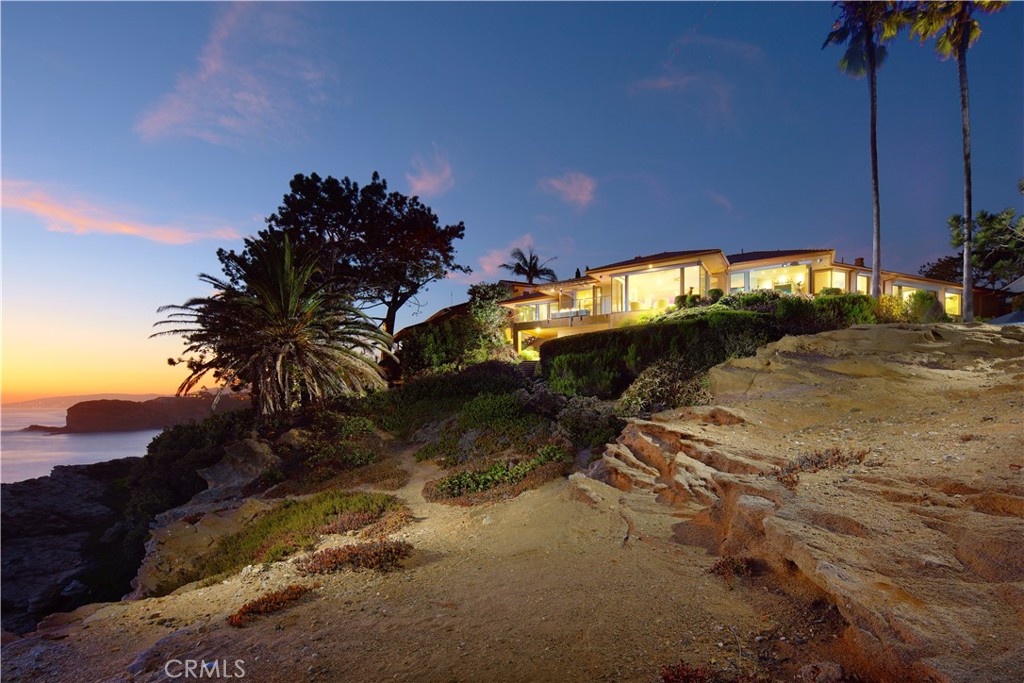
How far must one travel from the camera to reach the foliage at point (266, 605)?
15.8 ft

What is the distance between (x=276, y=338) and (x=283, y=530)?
7520mm

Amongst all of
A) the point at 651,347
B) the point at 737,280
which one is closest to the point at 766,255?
the point at 737,280

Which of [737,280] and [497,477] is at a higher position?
[737,280]

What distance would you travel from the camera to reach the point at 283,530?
28.2 feet

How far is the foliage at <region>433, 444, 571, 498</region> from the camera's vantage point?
9.59m

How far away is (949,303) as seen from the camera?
3400 cm

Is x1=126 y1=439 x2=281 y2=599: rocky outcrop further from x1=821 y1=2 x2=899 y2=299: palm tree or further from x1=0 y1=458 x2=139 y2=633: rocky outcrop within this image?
x1=821 y1=2 x2=899 y2=299: palm tree

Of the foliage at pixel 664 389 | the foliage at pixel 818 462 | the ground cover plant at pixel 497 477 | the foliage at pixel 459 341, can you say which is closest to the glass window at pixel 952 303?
the foliage at pixel 664 389

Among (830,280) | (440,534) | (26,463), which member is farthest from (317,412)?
(830,280)

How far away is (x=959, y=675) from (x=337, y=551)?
21.3 ft

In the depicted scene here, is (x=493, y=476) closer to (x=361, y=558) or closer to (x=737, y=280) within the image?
(x=361, y=558)

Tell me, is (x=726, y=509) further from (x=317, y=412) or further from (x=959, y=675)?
(x=317, y=412)

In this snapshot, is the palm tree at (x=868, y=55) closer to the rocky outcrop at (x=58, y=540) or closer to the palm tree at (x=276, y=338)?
the palm tree at (x=276, y=338)

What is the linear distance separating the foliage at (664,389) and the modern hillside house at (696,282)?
1153cm
